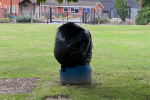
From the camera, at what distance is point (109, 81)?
6.47 metres

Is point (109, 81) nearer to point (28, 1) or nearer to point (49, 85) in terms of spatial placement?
point (49, 85)

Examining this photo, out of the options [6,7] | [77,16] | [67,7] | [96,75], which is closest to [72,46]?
[96,75]

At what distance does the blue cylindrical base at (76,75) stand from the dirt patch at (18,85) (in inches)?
29.6

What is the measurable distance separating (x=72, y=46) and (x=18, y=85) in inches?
62.1

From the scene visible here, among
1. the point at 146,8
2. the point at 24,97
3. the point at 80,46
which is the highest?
the point at 146,8

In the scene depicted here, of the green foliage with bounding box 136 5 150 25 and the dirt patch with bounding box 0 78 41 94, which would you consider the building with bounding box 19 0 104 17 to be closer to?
the green foliage with bounding box 136 5 150 25

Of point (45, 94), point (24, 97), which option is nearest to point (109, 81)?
point (45, 94)

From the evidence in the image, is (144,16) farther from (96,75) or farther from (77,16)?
(77,16)

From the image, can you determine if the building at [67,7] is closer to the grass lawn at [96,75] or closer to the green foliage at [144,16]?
the green foliage at [144,16]

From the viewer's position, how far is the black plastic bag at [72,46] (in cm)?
572

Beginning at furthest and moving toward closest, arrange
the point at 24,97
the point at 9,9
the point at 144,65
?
the point at 9,9 → the point at 144,65 → the point at 24,97

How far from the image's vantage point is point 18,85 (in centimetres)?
615

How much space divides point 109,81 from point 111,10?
5670cm

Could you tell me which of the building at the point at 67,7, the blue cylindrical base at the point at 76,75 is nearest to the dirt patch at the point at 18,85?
the blue cylindrical base at the point at 76,75
